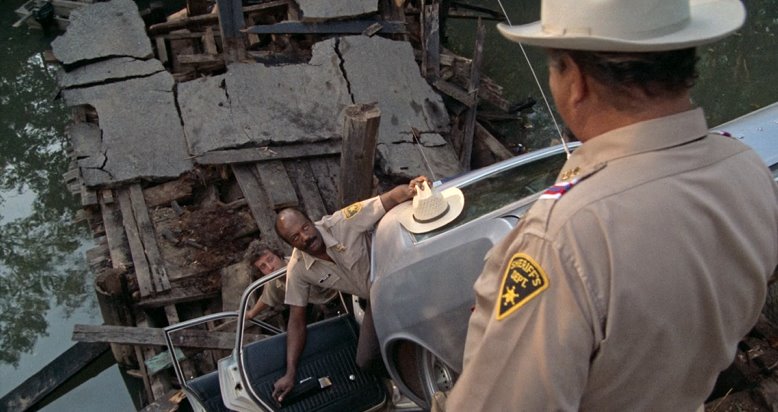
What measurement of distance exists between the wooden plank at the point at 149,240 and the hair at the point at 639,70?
4347 mm

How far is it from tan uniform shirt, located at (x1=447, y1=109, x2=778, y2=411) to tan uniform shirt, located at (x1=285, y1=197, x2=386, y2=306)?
1.92 metres

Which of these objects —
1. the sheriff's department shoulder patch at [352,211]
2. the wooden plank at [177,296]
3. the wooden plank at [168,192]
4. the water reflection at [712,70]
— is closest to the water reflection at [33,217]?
the wooden plank at [168,192]

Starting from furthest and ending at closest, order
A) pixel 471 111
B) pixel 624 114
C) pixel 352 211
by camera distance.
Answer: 1. pixel 471 111
2. pixel 352 211
3. pixel 624 114

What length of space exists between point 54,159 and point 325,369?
5995mm

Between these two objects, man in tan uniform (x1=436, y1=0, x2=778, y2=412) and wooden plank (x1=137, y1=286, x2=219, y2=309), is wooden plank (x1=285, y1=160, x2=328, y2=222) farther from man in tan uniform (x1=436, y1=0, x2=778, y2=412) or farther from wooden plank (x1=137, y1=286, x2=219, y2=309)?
man in tan uniform (x1=436, y1=0, x2=778, y2=412)

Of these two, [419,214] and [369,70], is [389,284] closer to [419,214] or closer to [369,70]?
[419,214]

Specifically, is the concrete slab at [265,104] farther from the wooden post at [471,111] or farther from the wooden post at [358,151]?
the wooden post at [358,151]

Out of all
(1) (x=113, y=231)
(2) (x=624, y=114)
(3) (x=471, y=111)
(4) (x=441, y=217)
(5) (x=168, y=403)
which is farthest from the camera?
(3) (x=471, y=111)

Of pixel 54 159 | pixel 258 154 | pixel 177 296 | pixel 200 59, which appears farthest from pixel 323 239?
pixel 54 159

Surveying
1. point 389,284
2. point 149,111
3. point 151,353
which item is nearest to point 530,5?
point 149,111

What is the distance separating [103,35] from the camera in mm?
7008

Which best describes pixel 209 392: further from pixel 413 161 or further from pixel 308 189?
pixel 413 161

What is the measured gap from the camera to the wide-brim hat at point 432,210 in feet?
9.18

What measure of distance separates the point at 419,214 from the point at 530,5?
9.49m
